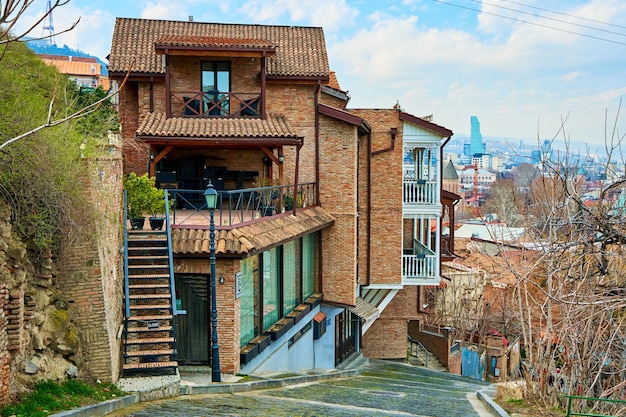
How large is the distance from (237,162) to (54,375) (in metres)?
12.3

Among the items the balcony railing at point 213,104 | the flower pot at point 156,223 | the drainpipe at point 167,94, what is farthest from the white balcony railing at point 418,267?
the flower pot at point 156,223

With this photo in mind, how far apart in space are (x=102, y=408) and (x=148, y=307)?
3170 millimetres

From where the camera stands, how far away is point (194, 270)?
46.9ft

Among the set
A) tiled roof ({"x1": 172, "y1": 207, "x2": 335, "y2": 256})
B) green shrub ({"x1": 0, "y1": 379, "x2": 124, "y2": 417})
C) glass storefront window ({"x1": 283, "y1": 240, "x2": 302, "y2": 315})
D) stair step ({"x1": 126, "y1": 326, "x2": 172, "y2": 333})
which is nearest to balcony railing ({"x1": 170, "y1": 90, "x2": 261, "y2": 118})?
glass storefront window ({"x1": 283, "y1": 240, "x2": 302, "y2": 315})

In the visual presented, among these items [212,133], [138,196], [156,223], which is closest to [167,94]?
[212,133]

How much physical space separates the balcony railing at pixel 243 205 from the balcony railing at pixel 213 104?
2.57 meters

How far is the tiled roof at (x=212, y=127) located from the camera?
60.8ft

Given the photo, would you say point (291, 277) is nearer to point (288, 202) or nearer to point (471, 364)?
point (288, 202)

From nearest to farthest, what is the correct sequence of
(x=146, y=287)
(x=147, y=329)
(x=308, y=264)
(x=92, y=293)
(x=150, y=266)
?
(x=92, y=293) < (x=147, y=329) < (x=146, y=287) < (x=150, y=266) < (x=308, y=264)

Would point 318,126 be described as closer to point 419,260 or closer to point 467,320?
point 419,260

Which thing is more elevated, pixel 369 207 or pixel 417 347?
pixel 369 207

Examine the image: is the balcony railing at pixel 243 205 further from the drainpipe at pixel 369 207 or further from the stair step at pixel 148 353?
the stair step at pixel 148 353

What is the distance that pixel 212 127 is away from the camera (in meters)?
19.2

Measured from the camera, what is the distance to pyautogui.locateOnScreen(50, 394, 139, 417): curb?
878 centimetres
